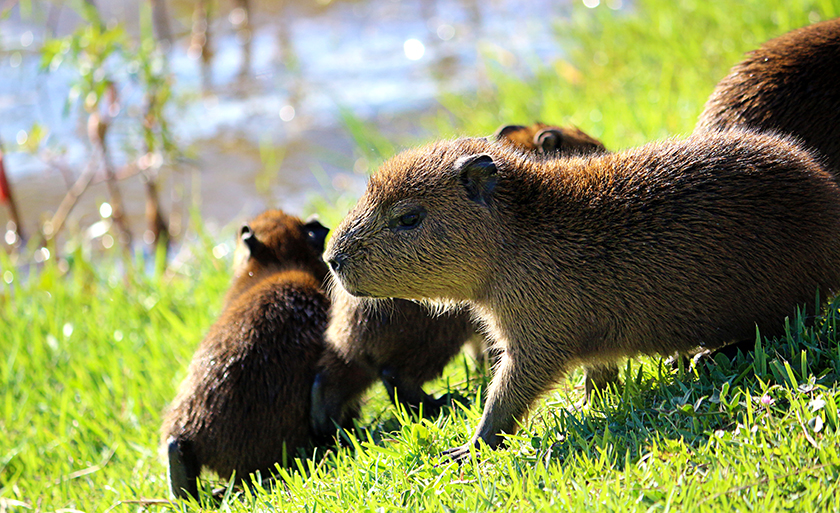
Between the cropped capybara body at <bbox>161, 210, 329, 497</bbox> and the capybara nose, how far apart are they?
82 centimetres

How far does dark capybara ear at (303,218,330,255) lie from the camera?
4.70 metres

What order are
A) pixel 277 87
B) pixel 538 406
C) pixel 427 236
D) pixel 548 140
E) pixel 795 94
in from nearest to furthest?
pixel 427 236, pixel 538 406, pixel 795 94, pixel 548 140, pixel 277 87

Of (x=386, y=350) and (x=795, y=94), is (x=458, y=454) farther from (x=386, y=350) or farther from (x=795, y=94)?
(x=795, y=94)

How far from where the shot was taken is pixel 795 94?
12.8 ft

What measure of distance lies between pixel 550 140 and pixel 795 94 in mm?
1111

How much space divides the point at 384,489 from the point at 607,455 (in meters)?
0.81

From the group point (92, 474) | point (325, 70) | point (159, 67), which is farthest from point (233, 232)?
point (325, 70)

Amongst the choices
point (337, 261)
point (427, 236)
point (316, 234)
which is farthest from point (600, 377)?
point (316, 234)

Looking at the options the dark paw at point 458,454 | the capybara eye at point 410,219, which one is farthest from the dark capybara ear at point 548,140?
the dark paw at point 458,454

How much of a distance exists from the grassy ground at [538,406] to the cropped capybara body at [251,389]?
0.56 ft

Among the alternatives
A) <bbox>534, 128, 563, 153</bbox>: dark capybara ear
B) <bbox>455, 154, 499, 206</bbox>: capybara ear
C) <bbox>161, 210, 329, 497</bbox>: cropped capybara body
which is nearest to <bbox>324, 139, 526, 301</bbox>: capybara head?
<bbox>455, 154, 499, 206</bbox>: capybara ear

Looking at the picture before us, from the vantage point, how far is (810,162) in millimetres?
3363

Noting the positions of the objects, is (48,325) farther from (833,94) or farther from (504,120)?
(833,94)

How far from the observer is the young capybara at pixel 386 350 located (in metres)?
4.00
